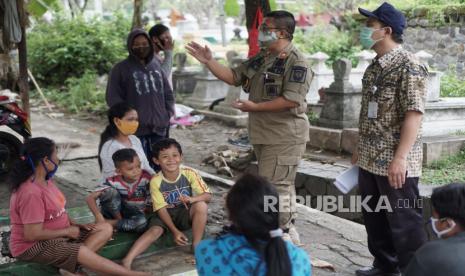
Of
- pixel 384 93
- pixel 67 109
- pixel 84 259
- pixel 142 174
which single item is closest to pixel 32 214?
pixel 84 259

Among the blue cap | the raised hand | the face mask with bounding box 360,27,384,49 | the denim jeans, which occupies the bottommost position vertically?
the denim jeans

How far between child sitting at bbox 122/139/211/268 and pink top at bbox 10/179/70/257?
2.17ft

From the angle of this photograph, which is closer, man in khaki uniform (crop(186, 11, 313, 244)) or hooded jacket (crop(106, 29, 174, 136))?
man in khaki uniform (crop(186, 11, 313, 244))

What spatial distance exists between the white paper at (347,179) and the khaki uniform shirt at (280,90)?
0.41m

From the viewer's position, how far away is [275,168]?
162 inches

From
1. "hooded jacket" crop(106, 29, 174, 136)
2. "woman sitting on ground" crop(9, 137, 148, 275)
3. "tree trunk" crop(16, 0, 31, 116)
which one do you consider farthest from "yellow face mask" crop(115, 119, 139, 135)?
"tree trunk" crop(16, 0, 31, 116)

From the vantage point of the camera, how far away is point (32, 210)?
344 cm

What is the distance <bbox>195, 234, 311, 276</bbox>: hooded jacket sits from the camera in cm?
222

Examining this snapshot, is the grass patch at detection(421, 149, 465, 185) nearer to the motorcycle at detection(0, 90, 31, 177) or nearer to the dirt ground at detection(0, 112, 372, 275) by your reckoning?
the dirt ground at detection(0, 112, 372, 275)

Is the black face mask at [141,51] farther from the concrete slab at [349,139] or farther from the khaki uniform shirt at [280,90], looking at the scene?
the concrete slab at [349,139]

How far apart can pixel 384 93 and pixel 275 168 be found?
953 mm

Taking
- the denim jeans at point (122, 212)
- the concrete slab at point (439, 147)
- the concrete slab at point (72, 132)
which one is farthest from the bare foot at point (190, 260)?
the concrete slab at point (72, 132)

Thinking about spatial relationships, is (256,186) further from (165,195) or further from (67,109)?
(67,109)

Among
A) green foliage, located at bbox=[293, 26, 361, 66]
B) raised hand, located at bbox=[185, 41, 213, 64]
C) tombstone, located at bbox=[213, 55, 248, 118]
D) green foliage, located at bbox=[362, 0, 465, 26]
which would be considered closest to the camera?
raised hand, located at bbox=[185, 41, 213, 64]
